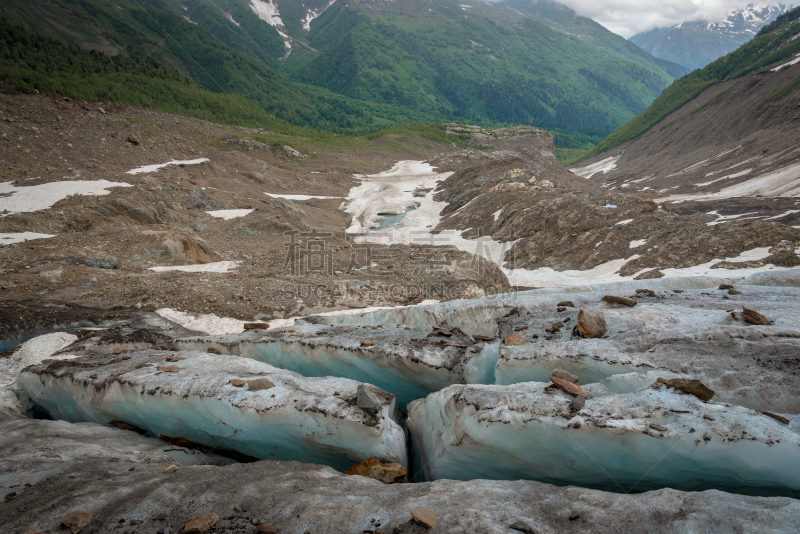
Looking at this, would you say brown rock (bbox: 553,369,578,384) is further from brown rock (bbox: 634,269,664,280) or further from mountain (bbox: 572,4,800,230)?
mountain (bbox: 572,4,800,230)

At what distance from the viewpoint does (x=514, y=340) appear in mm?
7859

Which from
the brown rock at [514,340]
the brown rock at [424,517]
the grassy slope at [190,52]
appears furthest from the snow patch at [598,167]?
the brown rock at [424,517]

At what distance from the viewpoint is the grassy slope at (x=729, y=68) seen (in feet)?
261

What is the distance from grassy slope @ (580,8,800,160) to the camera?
261 ft

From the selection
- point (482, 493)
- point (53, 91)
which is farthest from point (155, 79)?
point (482, 493)

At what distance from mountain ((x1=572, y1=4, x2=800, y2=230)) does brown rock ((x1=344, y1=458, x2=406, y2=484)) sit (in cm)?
2956

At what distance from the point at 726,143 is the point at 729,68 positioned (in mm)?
52470

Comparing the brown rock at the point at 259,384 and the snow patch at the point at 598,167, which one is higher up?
the snow patch at the point at 598,167

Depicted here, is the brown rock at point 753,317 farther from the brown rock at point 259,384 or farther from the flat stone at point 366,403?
the brown rock at point 259,384

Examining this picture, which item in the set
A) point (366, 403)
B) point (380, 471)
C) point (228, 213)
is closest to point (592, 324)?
point (366, 403)

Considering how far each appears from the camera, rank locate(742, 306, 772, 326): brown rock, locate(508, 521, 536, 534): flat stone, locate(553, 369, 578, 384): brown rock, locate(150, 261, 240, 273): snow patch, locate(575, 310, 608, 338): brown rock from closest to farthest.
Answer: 1. locate(508, 521, 536, 534): flat stone
2. locate(553, 369, 578, 384): brown rock
3. locate(742, 306, 772, 326): brown rock
4. locate(575, 310, 608, 338): brown rock
5. locate(150, 261, 240, 273): snow patch

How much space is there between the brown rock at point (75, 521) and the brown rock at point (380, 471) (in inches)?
126

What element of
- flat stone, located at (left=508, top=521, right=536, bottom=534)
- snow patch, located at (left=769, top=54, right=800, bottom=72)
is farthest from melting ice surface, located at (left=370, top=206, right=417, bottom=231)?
snow patch, located at (left=769, top=54, right=800, bottom=72)

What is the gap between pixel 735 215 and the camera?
1264 inches
